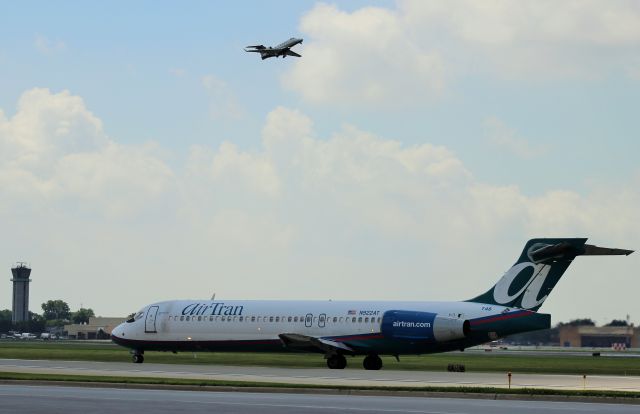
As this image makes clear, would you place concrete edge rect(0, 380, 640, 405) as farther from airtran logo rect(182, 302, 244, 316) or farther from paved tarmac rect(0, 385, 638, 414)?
airtran logo rect(182, 302, 244, 316)

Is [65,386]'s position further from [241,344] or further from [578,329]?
[578,329]

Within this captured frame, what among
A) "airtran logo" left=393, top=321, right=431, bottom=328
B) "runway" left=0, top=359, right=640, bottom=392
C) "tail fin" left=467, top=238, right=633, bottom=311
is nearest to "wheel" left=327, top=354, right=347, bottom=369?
"runway" left=0, top=359, right=640, bottom=392

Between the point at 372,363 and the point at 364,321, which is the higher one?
the point at 364,321

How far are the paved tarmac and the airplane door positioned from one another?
2623 centimetres

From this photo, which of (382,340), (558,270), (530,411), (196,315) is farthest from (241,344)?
(530,411)

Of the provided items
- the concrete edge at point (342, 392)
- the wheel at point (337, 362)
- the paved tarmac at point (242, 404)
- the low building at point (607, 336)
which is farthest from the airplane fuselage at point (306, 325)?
the low building at point (607, 336)

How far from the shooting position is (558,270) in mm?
49719

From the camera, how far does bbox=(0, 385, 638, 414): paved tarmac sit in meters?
25.4

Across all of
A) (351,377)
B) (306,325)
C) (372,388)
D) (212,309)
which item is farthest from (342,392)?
(212,309)

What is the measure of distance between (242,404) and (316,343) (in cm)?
Result: 2526

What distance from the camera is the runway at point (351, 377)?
38.2 m

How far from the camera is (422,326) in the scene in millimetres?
50656

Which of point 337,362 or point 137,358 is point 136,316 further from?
point 337,362

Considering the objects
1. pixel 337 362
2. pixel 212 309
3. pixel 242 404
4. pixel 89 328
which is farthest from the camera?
pixel 89 328
